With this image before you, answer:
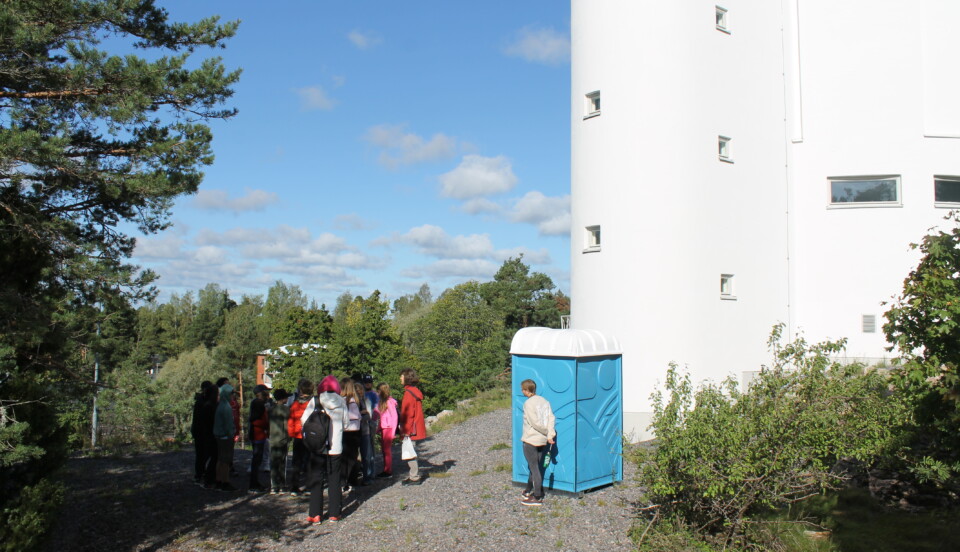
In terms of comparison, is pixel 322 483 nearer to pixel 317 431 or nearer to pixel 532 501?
pixel 317 431

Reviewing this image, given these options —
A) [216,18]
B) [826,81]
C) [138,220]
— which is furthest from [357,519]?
[826,81]


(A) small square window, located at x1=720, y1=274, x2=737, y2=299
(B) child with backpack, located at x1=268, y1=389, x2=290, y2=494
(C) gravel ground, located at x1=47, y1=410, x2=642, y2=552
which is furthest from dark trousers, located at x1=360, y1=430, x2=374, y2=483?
(A) small square window, located at x1=720, y1=274, x2=737, y2=299

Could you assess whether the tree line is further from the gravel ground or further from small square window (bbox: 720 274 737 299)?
small square window (bbox: 720 274 737 299)

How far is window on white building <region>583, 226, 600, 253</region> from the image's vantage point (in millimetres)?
16469

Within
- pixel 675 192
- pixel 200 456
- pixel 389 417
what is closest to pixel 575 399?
pixel 389 417

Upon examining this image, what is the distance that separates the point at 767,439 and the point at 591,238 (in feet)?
33.2

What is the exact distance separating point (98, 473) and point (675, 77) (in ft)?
46.2

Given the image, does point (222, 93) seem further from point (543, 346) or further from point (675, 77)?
point (675, 77)

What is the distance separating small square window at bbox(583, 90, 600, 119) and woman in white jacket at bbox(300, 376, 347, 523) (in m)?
10.1

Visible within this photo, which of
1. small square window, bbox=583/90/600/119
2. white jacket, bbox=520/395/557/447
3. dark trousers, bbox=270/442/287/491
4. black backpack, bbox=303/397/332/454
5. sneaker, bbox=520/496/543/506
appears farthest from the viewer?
small square window, bbox=583/90/600/119

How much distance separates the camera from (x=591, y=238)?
1658cm

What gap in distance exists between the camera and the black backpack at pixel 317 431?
902cm

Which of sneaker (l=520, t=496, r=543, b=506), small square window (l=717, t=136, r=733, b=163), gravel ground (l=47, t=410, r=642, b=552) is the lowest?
gravel ground (l=47, t=410, r=642, b=552)

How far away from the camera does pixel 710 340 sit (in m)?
15.4
